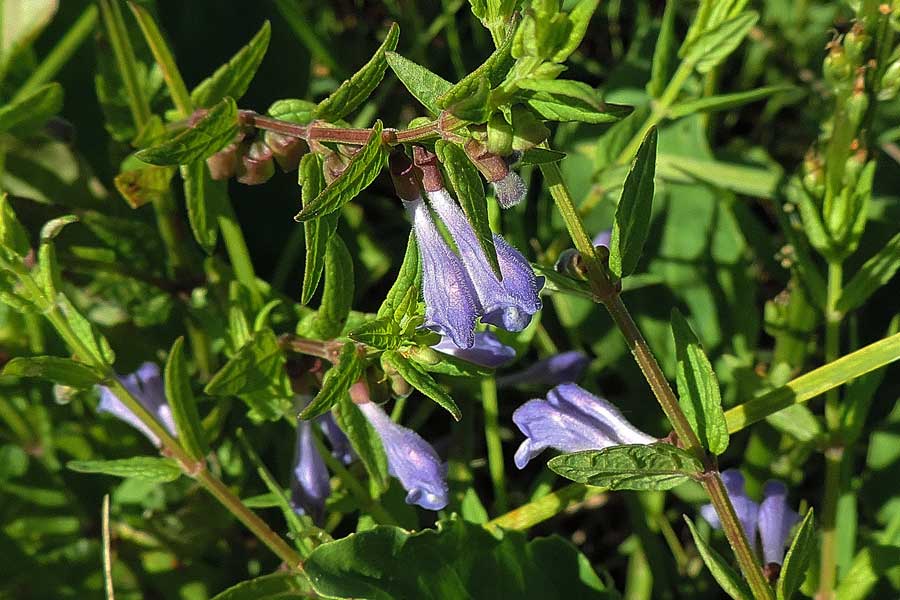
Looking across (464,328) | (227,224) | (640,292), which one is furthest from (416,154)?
(640,292)

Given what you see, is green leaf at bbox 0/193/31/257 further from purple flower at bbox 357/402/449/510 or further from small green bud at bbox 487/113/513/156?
small green bud at bbox 487/113/513/156

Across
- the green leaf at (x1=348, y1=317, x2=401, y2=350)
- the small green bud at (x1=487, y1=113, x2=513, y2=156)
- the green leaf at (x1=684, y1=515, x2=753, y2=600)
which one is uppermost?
the small green bud at (x1=487, y1=113, x2=513, y2=156)

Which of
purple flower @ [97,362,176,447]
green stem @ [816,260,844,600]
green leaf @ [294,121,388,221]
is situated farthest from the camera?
purple flower @ [97,362,176,447]

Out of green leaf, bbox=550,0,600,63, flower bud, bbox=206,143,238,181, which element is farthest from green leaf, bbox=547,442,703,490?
flower bud, bbox=206,143,238,181

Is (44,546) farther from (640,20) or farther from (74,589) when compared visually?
(640,20)

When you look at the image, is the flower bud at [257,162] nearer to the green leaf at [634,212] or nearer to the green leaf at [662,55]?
the green leaf at [634,212]

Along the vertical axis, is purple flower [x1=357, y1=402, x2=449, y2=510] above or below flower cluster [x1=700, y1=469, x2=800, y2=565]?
above
